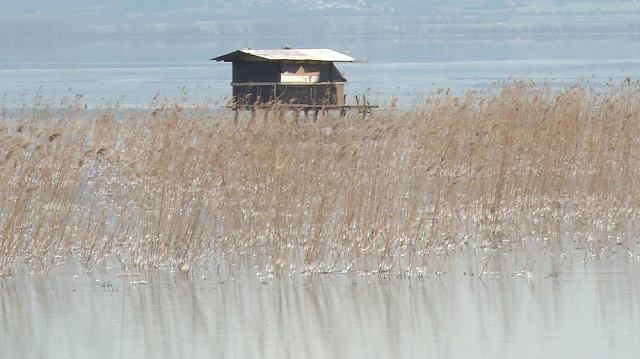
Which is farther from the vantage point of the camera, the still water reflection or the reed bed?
the reed bed

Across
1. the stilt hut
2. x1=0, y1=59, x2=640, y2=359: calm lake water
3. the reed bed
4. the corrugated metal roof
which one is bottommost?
x1=0, y1=59, x2=640, y2=359: calm lake water

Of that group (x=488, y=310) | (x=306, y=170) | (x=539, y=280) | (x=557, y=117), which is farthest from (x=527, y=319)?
(x=557, y=117)

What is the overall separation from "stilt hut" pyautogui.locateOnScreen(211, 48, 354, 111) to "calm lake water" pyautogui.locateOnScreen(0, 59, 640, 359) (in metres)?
13.0

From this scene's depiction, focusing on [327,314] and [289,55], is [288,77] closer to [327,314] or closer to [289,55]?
[289,55]

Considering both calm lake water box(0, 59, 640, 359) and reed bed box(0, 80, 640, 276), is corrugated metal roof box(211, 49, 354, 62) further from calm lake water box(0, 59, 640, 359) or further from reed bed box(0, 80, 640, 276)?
calm lake water box(0, 59, 640, 359)

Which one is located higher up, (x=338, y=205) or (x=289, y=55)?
(x=289, y=55)

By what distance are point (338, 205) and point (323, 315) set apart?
3940 millimetres

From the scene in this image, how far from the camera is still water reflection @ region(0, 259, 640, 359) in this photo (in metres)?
7.89

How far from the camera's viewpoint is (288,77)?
78.4ft

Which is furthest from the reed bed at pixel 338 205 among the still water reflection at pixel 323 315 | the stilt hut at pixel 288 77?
the stilt hut at pixel 288 77

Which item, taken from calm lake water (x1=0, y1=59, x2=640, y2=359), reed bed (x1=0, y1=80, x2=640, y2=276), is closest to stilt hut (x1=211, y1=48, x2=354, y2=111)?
reed bed (x1=0, y1=80, x2=640, y2=276)

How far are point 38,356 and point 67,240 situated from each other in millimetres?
3378

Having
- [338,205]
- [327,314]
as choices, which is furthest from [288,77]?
[327,314]

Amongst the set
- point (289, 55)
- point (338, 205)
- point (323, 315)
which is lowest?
point (323, 315)
